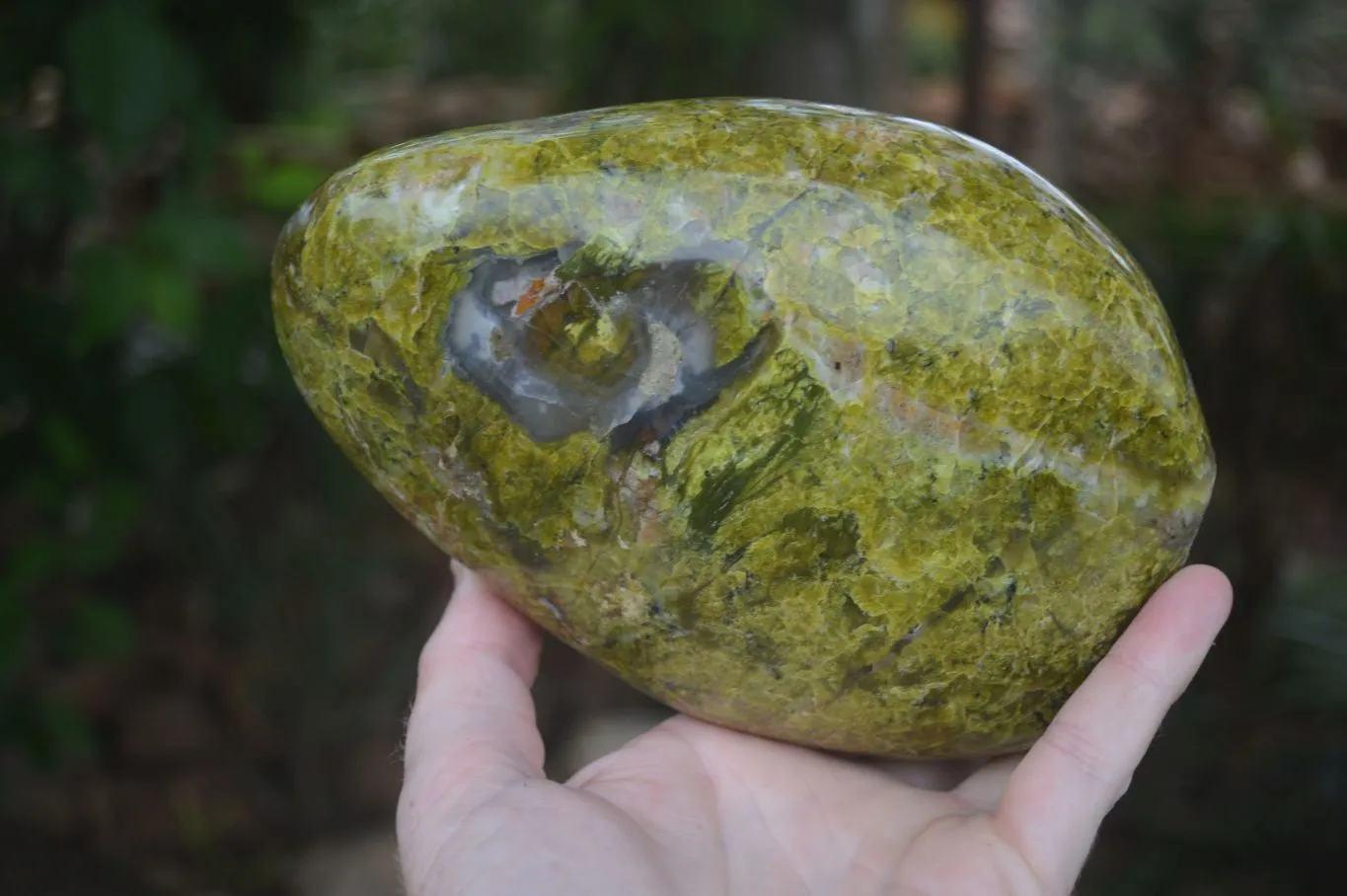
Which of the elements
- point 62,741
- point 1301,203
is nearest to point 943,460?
point 62,741

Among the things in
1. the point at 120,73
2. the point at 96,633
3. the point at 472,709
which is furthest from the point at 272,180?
the point at 472,709

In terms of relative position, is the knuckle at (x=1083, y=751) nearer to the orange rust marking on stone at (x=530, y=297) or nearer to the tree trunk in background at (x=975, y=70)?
the orange rust marking on stone at (x=530, y=297)

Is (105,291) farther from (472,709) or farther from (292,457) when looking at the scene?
(292,457)

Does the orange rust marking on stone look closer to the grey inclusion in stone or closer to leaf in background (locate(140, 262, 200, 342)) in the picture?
the grey inclusion in stone

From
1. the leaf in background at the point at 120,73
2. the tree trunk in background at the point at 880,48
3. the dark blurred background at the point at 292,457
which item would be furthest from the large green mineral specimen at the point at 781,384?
the tree trunk in background at the point at 880,48

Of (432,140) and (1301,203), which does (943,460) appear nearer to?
(432,140)

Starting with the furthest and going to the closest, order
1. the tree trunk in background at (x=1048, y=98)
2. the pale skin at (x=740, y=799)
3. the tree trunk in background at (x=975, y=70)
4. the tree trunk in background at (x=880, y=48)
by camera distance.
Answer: the tree trunk in background at (x=1048, y=98) < the tree trunk in background at (x=975, y=70) < the tree trunk in background at (x=880, y=48) < the pale skin at (x=740, y=799)

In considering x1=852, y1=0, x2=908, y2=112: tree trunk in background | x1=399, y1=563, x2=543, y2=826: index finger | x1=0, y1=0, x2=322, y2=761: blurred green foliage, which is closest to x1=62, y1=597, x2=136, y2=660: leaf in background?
x1=0, y1=0, x2=322, y2=761: blurred green foliage
